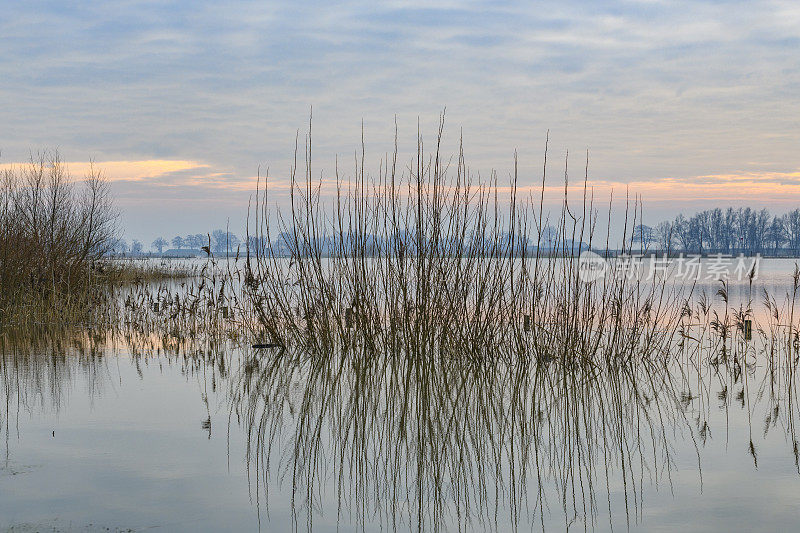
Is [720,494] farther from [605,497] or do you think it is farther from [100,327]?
[100,327]

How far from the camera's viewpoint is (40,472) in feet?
12.1

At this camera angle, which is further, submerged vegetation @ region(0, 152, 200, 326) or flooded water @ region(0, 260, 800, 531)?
submerged vegetation @ region(0, 152, 200, 326)

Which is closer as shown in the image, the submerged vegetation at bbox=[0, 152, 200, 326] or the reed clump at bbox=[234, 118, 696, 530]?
the reed clump at bbox=[234, 118, 696, 530]

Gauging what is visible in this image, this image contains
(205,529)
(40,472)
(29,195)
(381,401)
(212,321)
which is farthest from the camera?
(29,195)

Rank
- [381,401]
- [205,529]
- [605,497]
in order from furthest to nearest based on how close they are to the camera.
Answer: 1. [381,401]
2. [605,497]
3. [205,529]

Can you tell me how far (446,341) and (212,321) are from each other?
397 centimetres

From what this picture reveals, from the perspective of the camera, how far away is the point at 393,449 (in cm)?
414

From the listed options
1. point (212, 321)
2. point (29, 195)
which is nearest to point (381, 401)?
point (212, 321)

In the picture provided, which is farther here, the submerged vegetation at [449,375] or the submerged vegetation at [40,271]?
the submerged vegetation at [40,271]

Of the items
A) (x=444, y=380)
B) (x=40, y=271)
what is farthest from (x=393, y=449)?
(x=40, y=271)

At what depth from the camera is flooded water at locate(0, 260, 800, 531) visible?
3.15 m

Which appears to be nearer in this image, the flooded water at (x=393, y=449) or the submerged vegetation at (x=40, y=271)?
the flooded water at (x=393, y=449)

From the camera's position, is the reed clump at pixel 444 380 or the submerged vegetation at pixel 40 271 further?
the submerged vegetation at pixel 40 271

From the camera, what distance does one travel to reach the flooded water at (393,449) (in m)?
3.15
